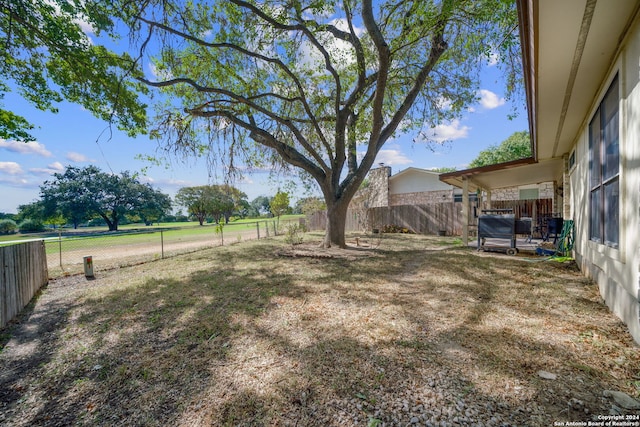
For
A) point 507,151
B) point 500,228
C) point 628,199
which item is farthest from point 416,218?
point 507,151

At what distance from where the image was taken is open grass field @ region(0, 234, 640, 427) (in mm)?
1812

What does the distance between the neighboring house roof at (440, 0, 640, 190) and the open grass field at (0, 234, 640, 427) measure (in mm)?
2880

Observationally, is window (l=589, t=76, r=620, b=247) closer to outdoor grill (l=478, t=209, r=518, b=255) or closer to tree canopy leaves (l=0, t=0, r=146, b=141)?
outdoor grill (l=478, t=209, r=518, b=255)

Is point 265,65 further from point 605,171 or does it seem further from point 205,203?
point 205,203

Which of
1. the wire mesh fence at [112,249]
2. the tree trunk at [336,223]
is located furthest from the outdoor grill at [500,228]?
the wire mesh fence at [112,249]

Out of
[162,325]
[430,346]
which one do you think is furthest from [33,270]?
[430,346]

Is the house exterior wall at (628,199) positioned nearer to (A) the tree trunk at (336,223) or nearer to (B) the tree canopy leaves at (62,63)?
(A) the tree trunk at (336,223)

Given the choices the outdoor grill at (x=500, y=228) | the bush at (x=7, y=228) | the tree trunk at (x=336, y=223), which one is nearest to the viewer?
the outdoor grill at (x=500, y=228)

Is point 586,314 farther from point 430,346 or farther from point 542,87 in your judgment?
point 542,87

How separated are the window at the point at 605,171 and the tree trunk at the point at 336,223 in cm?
584

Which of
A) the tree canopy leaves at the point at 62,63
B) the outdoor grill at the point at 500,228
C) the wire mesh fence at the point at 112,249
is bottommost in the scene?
the wire mesh fence at the point at 112,249

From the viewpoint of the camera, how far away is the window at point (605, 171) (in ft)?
10.00

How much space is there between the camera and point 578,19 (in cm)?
227

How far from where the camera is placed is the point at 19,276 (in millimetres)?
4418
